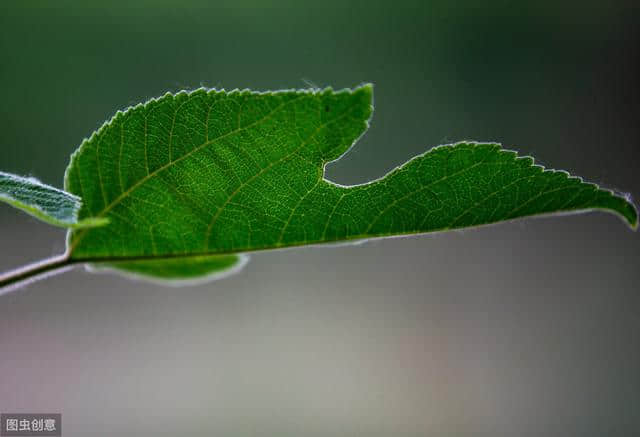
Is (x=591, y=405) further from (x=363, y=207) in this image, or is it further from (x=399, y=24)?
(x=363, y=207)

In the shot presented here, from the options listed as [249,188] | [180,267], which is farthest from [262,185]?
[180,267]

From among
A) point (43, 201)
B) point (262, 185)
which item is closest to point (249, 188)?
point (262, 185)

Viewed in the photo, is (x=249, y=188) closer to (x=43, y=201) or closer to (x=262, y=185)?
(x=262, y=185)

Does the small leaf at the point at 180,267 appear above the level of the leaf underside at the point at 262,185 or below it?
below

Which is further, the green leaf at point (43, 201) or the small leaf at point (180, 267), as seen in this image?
the small leaf at point (180, 267)
